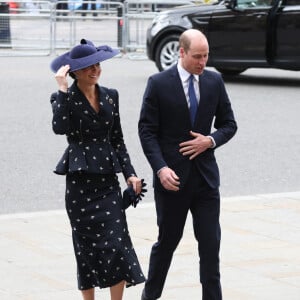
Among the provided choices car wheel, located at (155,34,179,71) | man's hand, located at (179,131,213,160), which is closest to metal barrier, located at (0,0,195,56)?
car wheel, located at (155,34,179,71)

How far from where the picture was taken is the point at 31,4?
94.7 feet

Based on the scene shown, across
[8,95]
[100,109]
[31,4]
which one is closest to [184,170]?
[100,109]

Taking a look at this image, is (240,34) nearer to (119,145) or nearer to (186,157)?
(119,145)

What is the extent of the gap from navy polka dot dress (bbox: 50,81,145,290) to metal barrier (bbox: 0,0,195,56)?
62.6 ft

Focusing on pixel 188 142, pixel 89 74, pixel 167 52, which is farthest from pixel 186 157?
pixel 167 52

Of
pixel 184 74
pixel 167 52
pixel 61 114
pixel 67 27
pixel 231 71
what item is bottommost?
pixel 67 27

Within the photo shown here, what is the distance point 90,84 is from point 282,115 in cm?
937

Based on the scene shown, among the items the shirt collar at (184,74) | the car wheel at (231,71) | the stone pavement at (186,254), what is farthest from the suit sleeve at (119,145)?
the car wheel at (231,71)

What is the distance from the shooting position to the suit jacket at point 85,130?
5797 millimetres

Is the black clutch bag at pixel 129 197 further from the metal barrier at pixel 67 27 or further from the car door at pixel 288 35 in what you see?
the metal barrier at pixel 67 27

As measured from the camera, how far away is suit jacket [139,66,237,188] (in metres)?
5.89

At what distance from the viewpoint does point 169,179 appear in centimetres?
578

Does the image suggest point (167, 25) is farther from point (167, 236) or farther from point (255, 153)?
point (167, 236)

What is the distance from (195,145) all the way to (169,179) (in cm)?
23
